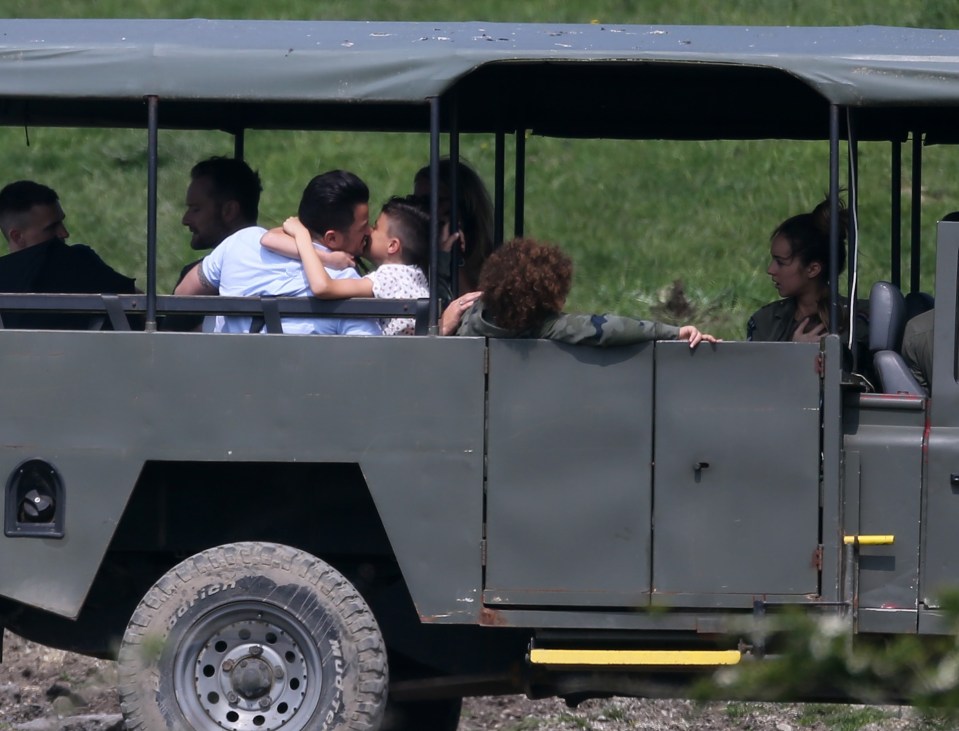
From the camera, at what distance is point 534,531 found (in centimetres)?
465

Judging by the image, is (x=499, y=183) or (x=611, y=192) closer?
(x=499, y=183)

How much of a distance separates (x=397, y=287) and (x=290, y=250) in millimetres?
372

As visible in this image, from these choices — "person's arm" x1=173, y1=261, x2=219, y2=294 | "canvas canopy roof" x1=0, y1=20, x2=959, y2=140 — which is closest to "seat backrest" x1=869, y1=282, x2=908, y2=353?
"canvas canopy roof" x1=0, y1=20, x2=959, y2=140

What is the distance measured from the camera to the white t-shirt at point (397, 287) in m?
4.98

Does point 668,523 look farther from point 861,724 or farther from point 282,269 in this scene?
point 861,724

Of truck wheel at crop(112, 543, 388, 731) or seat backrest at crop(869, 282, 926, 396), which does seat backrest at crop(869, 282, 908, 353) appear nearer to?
seat backrest at crop(869, 282, 926, 396)

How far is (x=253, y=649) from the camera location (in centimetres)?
475

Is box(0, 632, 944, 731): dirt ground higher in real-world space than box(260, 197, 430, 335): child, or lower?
lower

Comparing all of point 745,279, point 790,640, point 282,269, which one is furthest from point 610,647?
point 745,279

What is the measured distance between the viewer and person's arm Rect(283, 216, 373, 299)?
4809 millimetres

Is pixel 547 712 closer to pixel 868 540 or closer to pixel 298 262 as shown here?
pixel 868 540

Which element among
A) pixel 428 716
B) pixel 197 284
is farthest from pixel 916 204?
pixel 197 284

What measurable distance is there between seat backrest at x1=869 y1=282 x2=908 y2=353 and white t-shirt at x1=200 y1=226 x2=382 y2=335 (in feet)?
5.40

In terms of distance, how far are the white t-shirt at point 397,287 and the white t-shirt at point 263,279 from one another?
62mm
